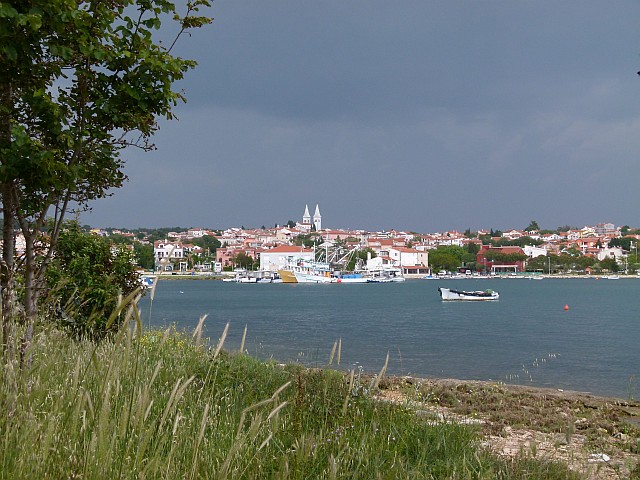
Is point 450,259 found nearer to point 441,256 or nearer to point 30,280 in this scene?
point 441,256

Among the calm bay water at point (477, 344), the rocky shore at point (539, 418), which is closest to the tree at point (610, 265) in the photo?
the calm bay water at point (477, 344)

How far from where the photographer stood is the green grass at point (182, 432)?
1625mm

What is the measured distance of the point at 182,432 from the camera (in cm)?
232

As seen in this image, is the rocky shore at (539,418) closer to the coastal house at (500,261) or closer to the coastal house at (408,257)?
the coastal house at (408,257)

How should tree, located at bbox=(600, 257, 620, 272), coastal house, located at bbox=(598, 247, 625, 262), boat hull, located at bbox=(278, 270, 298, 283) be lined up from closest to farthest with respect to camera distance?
boat hull, located at bbox=(278, 270, 298, 283) < tree, located at bbox=(600, 257, 620, 272) < coastal house, located at bbox=(598, 247, 625, 262)

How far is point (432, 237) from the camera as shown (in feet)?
593

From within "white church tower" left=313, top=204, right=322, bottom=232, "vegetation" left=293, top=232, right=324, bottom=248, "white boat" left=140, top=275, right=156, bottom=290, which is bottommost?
"white boat" left=140, top=275, right=156, bottom=290

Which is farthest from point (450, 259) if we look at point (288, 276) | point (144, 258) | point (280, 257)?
point (144, 258)

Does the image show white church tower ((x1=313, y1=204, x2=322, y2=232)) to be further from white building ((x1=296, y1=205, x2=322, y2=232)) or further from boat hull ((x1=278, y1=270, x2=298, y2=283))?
boat hull ((x1=278, y1=270, x2=298, y2=283))

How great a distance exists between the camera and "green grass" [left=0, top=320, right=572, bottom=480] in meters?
1.62

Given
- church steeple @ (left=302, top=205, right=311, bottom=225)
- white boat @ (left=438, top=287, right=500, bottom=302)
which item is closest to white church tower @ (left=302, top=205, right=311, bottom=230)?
church steeple @ (left=302, top=205, right=311, bottom=225)

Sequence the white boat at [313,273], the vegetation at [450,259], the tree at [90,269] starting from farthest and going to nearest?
the vegetation at [450,259], the white boat at [313,273], the tree at [90,269]

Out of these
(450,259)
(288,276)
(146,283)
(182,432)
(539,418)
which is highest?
(450,259)

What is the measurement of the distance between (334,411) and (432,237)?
590ft
